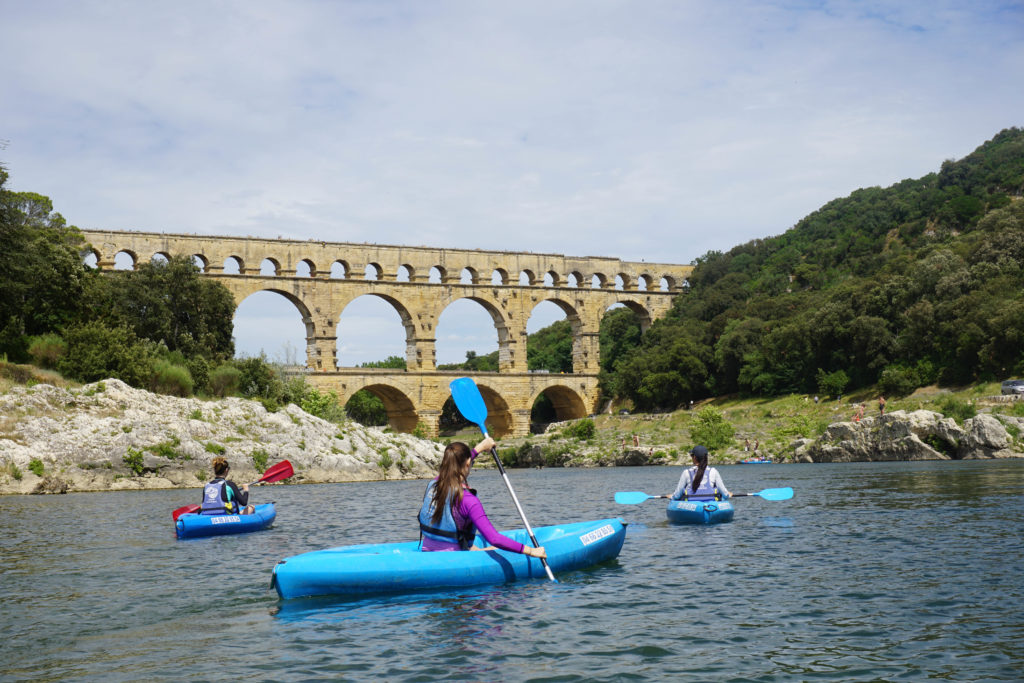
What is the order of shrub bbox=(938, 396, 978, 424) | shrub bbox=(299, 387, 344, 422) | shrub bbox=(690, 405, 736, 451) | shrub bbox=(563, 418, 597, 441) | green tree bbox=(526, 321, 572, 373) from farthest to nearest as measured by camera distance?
green tree bbox=(526, 321, 572, 373), shrub bbox=(563, 418, 597, 441), shrub bbox=(299, 387, 344, 422), shrub bbox=(690, 405, 736, 451), shrub bbox=(938, 396, 978, 424)

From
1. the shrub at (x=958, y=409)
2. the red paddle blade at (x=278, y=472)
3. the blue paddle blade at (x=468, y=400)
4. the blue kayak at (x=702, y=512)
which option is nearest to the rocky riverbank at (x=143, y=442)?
the red paddle blade at (x=278, y=472)

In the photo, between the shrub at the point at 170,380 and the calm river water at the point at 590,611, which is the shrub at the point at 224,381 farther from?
the calm river water at the point at 590,611

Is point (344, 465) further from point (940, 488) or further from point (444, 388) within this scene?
point (444, 388)

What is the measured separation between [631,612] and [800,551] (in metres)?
3.56

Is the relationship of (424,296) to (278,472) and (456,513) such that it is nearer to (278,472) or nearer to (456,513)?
(278,472)

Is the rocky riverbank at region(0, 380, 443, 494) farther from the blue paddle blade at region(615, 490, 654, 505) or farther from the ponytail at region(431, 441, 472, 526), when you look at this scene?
the ponytail at region(431, 441, 472, 526)

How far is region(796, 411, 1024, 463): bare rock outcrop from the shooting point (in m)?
26.9

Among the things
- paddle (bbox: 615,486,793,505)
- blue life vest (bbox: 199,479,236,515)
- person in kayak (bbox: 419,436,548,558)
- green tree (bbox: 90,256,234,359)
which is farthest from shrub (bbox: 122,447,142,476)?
person in kayak (bbox: 419,436,548,558)

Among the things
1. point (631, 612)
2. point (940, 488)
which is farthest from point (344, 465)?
point (631, 612)

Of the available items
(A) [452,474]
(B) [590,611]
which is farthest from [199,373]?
(B) [590,611]

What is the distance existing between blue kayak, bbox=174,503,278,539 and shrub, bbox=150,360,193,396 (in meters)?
17.6

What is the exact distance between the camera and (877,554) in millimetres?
9430

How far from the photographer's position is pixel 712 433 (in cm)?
3562

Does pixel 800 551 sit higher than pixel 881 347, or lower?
lower
